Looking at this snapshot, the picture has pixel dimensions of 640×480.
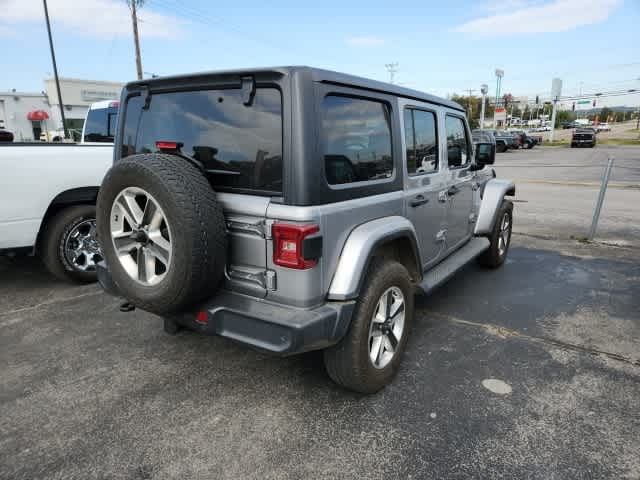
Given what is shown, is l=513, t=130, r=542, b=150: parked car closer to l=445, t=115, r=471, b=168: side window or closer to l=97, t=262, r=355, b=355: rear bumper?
l=445, t=115, r=471, b=168: side window

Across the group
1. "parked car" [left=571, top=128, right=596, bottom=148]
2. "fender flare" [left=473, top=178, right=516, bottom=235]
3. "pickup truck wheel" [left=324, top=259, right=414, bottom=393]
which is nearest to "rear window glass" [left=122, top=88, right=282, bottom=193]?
"pickup truck wheel" [left=324, top=259, right=414, bottom=393]

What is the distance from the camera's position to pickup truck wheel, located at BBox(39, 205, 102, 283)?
439cm

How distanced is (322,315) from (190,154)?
125 centimetres

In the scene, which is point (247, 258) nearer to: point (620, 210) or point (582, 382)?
point (582, 382)

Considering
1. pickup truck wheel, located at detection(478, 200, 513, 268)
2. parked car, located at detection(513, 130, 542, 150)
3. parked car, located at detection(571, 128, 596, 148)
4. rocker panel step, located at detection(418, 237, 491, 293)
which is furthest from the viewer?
parked car, located at detection(571, 128, 596, 148)

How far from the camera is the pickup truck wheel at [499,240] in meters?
5.06

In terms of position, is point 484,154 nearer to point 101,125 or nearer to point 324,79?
point 324,79

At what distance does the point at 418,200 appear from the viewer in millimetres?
3203

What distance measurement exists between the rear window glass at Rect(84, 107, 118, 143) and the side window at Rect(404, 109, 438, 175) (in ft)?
21.5

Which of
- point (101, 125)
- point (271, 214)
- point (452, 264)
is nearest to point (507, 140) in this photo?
point (101, 125)

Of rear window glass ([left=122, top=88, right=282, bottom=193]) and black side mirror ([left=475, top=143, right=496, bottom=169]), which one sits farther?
black side mirror ([left=475, top=143, right=496, bottom=169])

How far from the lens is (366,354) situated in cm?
256

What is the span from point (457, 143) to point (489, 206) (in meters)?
1.06

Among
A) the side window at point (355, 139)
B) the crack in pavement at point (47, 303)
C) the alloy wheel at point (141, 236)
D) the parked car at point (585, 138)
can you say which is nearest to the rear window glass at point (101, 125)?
the crack in pavement at point (47, 303)
